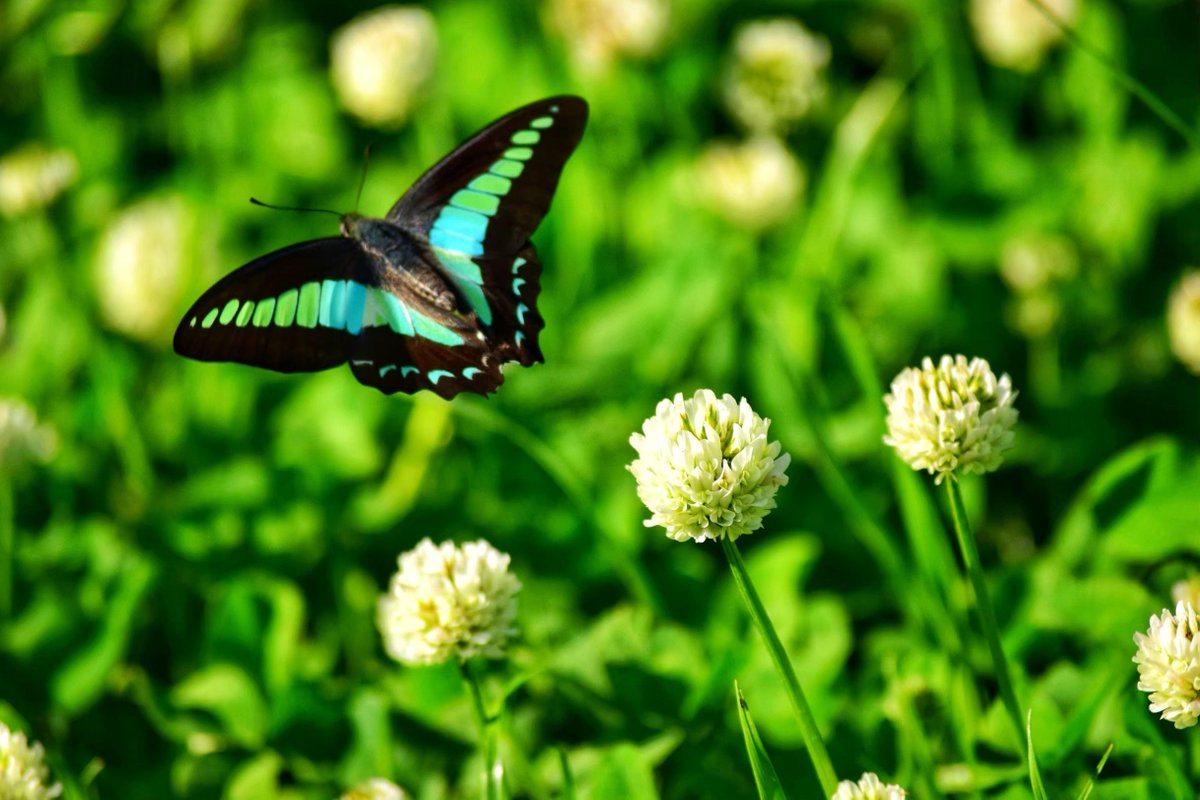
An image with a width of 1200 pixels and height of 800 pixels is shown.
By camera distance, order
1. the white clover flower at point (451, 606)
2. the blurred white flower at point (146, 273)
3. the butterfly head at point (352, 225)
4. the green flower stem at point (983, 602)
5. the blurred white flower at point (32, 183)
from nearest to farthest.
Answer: the green flower stem at point (983, 602), the white clover flower at point (451, 606), the butterfly head at point (352, 225), the blurred white flower at point (32, 183), the blurred white flower at point (146, 273)

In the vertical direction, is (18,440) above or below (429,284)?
below

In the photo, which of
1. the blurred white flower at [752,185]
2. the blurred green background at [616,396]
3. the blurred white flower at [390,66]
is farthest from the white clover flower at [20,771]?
the blurred white flower at [752,185]

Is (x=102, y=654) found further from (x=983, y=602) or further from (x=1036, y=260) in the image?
(x=1036, y=260)

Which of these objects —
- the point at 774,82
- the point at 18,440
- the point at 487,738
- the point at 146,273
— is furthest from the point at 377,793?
the point at 774,82

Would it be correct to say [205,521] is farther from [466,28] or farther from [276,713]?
[466,28]

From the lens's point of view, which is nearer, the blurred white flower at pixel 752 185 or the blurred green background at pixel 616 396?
the blurred green background at pixel 616 396

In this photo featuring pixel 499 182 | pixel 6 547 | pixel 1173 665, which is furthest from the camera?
pixel 6 547

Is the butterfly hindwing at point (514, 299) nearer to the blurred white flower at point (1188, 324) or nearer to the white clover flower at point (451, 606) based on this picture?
the white clover flower at point (451, 606)
